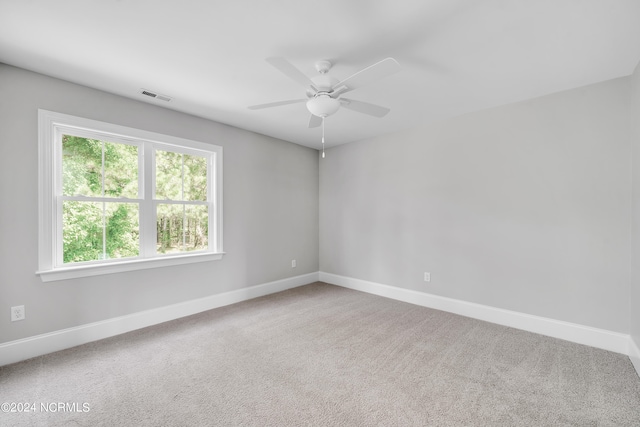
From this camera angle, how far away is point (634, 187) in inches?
93.7

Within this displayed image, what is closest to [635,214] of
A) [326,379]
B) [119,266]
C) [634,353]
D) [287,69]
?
[634,353]

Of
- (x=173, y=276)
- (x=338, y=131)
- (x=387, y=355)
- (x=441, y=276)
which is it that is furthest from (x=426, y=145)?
(x=173, y=276)

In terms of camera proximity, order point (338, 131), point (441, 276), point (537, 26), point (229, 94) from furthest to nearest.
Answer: point (338, 131)
point (441, 276)
point (229, 94)
point (537, 26)

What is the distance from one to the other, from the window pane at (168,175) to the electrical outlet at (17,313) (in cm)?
151

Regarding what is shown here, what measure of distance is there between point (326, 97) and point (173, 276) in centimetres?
274

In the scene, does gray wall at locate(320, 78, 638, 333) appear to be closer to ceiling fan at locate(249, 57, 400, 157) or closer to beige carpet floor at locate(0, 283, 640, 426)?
beige carpet floor at locate(0, 283, 640, 426)

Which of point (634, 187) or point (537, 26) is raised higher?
point (537, 26)

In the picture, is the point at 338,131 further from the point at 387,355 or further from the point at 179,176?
the point at 387,355

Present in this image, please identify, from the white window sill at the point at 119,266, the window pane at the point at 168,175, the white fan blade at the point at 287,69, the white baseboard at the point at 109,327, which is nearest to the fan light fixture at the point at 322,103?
the white fan blade at the point at 287,69

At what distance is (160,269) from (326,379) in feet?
7.59

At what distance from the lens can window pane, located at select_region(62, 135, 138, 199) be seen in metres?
2.70

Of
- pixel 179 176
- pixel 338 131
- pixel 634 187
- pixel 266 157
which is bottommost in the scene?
pixel 634 187

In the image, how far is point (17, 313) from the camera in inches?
93.4

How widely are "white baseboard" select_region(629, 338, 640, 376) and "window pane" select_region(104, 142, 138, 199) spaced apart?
16.0 ft
